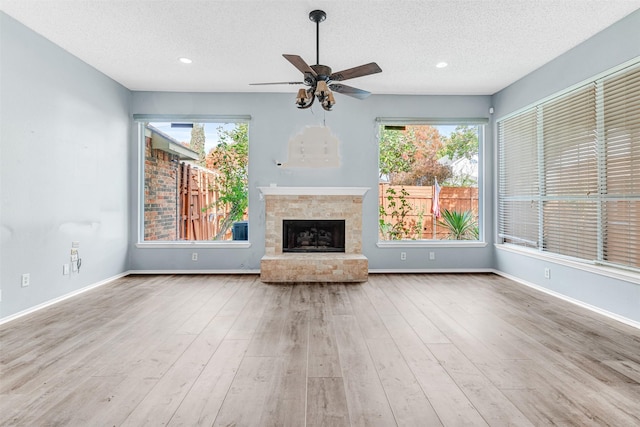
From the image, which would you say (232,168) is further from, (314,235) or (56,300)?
(56,300)

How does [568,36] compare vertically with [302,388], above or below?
above

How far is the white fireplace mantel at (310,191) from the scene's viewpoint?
4871mm

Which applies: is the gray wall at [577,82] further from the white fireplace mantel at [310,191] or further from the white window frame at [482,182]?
the white fireplace mantel at [310,191]

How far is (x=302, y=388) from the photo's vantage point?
1.89 metres

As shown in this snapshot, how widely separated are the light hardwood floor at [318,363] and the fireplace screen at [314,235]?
147cm

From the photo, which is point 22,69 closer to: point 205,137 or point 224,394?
point 205,137

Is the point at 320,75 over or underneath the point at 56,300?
over

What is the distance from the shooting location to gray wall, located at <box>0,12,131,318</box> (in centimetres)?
303

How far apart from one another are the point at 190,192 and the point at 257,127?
1.52 m

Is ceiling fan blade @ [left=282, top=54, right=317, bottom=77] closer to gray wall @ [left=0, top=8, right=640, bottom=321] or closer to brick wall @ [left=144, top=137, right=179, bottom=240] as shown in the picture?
gray wall @ [left=0, top=8, right=640, bottom=321]

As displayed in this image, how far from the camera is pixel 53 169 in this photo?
3.51 m

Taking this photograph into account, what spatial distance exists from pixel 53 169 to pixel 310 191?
3.04 meters

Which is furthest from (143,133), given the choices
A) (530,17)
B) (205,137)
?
(530,17)

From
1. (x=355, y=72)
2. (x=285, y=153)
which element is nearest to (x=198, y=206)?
(x=285, y=153)
